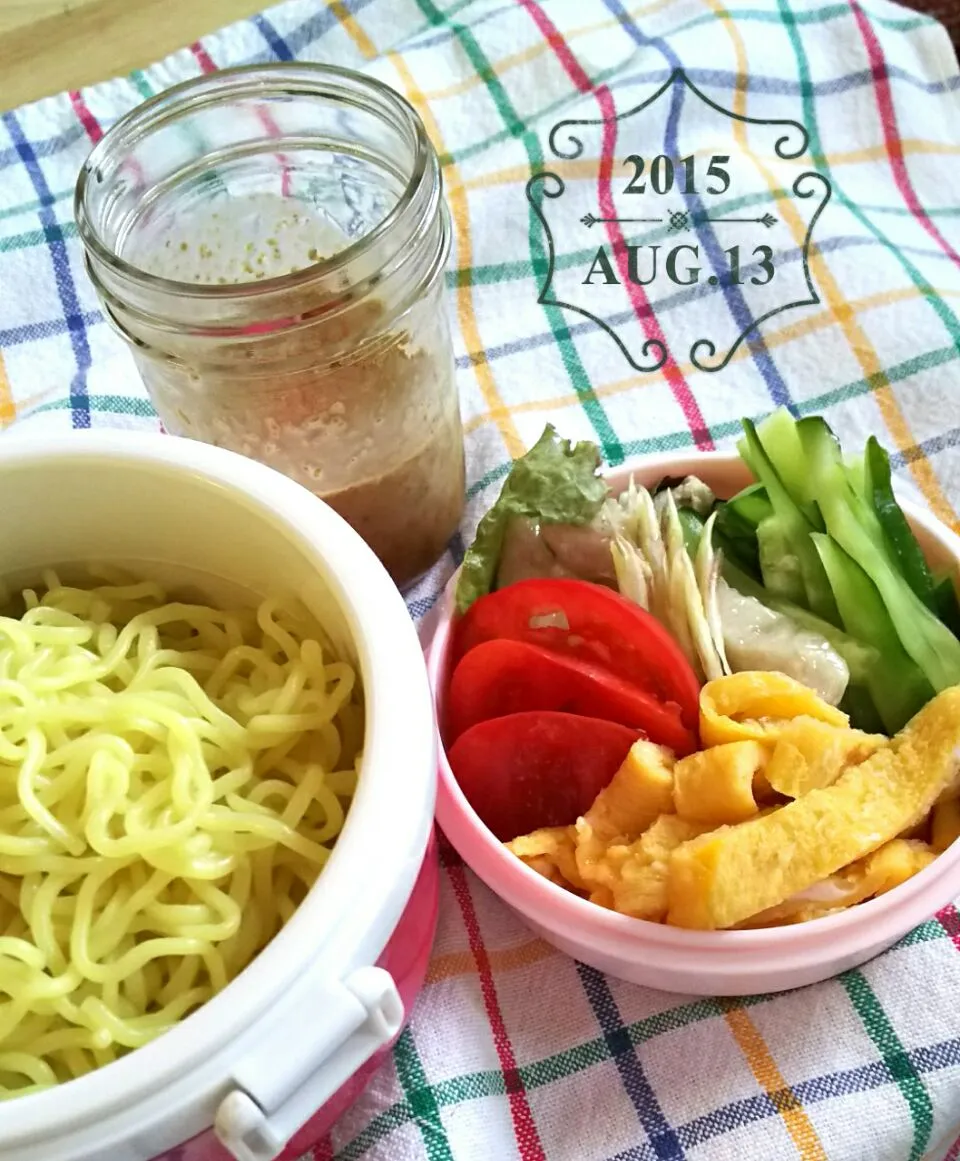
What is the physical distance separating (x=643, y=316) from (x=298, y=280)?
1.43 ft

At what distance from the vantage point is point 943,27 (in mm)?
1122

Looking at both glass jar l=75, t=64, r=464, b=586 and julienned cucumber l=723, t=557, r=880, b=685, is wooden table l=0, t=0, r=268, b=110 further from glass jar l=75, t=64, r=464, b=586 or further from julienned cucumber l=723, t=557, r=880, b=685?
julienned cucumber l=723, t=557, r=880, b=685

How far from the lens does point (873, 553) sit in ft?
2.17

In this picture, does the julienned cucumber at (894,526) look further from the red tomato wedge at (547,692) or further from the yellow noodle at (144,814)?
the yellow noodle at (144,814)

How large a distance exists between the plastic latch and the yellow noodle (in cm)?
9

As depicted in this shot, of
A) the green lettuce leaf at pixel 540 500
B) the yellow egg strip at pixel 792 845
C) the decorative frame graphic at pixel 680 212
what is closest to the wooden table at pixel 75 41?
the decorative frame graphic at pixel 680 212

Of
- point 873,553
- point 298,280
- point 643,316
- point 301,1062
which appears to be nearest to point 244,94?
point 298,280

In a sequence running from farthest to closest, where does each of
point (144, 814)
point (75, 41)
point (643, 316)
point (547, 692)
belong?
1. point (75, 41)
2. point (643, 316)
3. point (547, 692)
4. point (144, 814)

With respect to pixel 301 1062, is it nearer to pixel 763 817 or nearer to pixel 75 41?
pixel 763 817

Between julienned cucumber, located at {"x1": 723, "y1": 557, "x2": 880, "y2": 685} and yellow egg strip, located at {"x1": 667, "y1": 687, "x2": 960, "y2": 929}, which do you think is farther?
julienned cucumber, located at {"x1": 723, "y1": 557, "x2": 880, "y2": 685}

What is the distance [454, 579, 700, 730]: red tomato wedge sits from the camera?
0.63 m

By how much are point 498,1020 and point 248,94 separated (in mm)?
579

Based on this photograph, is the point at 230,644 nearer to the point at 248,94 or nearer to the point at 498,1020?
the point at 498,1020

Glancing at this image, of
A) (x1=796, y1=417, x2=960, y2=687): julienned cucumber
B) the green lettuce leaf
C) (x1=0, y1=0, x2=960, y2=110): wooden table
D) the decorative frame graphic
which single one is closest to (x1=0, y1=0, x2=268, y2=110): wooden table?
(x1=0, y1=0, x2=960, y2=110): wooden table
